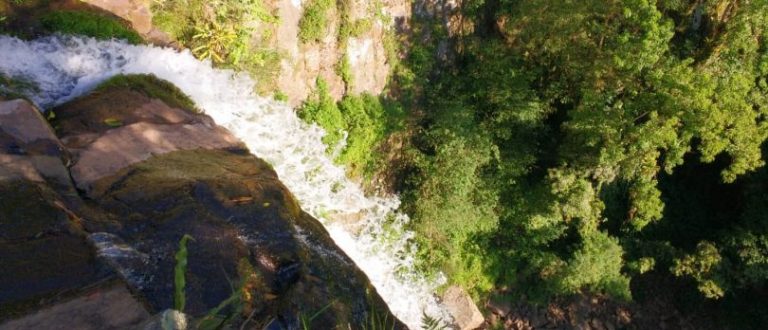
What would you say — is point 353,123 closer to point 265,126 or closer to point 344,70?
point 344,70

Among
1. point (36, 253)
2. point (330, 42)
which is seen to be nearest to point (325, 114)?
point (330, 42)

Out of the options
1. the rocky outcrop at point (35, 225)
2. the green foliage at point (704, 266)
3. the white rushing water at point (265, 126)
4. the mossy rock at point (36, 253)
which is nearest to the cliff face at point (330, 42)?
the white rushing water at point (265, 126)

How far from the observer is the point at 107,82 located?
499 cm

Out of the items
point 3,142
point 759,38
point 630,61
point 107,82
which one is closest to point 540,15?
point 630,61

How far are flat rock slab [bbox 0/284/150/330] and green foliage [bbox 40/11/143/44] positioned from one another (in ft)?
12.4

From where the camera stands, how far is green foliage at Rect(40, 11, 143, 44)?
17.4ft

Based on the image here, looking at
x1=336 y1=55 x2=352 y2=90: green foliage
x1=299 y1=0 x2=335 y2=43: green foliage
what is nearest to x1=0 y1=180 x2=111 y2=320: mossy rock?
x1=299 y1=0 x2=335 y2=43: green foliage

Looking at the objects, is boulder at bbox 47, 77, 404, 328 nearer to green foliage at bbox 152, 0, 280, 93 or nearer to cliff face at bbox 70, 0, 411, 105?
green foliage at bbox 152, 0, 280, 93

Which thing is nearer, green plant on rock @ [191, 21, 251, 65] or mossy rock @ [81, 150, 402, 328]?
mossy rock @ [81, 150, 402, 328]

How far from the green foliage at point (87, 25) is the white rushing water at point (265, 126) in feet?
0.33

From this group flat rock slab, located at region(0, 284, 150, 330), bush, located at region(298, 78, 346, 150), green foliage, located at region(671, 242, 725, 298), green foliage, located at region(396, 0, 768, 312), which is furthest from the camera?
green foliage, located at region(671, 242, 725, 298)

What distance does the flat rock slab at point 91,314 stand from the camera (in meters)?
2.32

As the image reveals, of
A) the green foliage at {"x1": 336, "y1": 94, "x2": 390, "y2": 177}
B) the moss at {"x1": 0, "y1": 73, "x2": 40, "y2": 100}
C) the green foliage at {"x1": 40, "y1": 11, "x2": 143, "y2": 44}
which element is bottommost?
the green foliage at {"x1": 336, "y1": 94, "x2": 390, "y2": 177}

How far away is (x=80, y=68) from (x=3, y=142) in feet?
5.72
